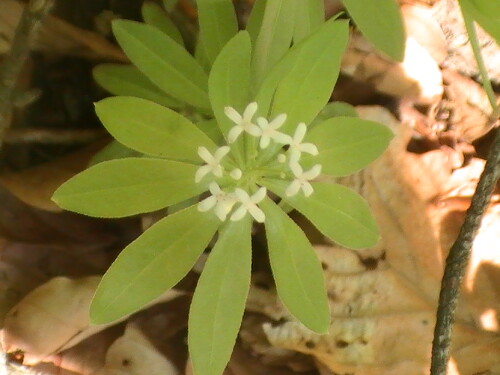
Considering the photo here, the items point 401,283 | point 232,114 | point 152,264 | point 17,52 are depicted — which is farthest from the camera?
point 401,283

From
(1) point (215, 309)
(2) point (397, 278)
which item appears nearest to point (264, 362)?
(2) point (397, 278)

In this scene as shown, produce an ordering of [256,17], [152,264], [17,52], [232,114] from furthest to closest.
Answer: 1. [17,52]
2. [256,17]
3. [152,264]
4. [232,114]

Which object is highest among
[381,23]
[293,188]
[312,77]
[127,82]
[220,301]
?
[127,82]

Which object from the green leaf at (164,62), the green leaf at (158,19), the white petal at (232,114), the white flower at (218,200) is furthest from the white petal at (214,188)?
the green leaf at (158,19)

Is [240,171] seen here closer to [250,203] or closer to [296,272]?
[250,203]

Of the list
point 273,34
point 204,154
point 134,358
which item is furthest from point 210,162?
point 134,358

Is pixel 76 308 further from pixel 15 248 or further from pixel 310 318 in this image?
pixel 310 318

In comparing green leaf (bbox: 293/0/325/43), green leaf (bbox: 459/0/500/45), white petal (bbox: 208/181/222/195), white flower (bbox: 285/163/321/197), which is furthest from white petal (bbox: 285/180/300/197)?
green leaf (bbox: 459/0/500/45)
